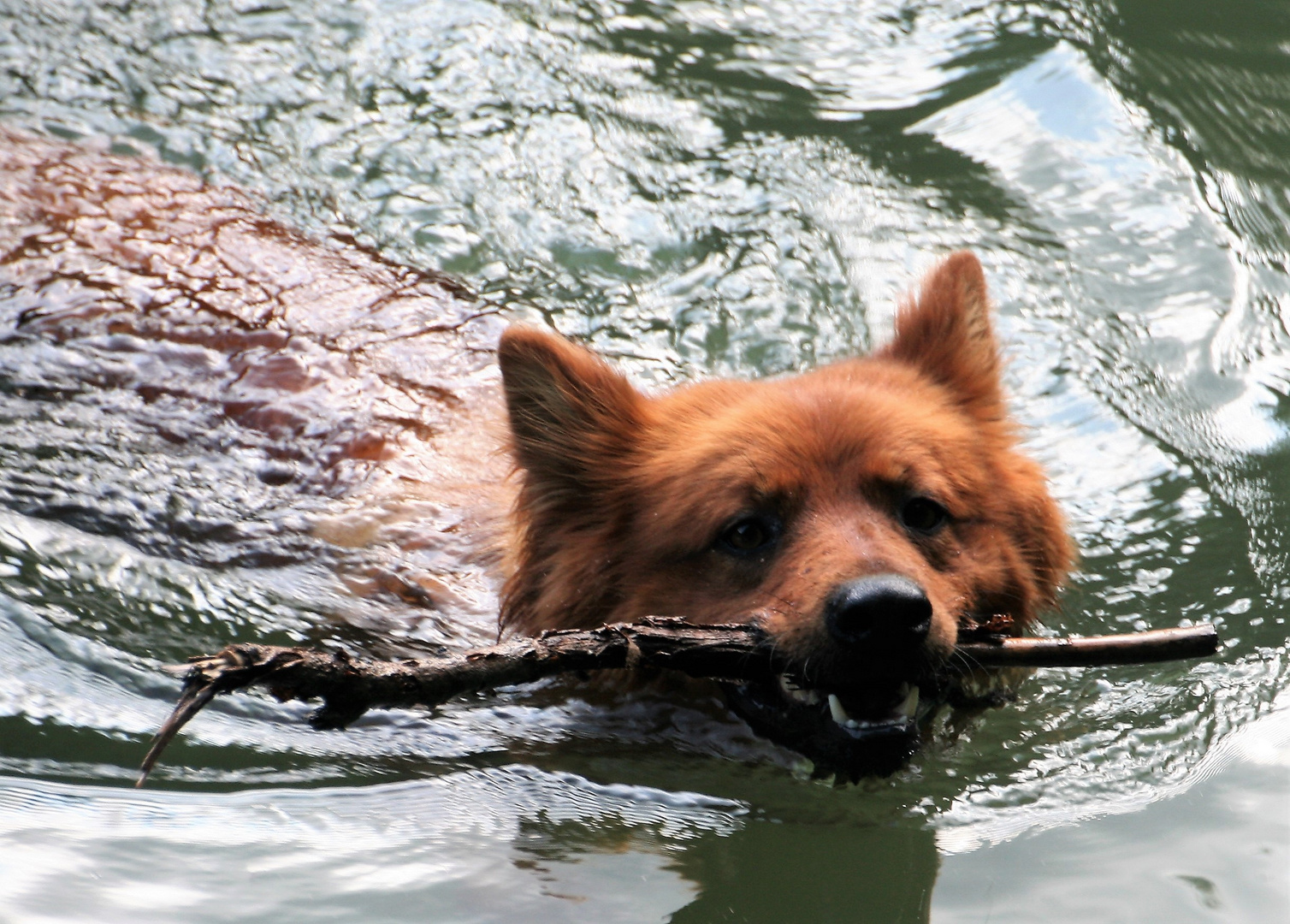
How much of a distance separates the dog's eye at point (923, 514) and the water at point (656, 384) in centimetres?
74

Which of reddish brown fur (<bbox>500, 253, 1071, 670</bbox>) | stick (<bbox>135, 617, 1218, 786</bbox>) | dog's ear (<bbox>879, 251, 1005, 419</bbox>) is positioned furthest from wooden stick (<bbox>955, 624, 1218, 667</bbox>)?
dog's ear (<bbox>879, 251, 1005, 419</bbox>)

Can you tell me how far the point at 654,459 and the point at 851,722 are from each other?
1.08 meters

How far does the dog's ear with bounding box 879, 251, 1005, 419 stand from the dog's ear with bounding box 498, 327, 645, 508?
42.0 inches

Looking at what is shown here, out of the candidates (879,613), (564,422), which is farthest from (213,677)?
(564,422)

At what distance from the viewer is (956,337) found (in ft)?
14.9

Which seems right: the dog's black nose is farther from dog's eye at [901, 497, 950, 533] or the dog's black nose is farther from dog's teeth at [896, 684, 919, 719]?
dog's eye at [901, 497, 950, 533]

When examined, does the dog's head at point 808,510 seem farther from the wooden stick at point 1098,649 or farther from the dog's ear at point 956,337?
the wooden stick at point 1098,649

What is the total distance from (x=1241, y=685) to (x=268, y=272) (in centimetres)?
414

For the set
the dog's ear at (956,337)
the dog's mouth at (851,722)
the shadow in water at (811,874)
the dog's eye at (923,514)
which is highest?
the dog's ear at (956,337)

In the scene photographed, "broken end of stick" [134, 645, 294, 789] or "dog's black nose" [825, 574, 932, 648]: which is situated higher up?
"dog's black nose" [825, 574, 932, 648]

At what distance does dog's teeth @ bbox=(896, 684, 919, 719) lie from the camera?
11.4ft

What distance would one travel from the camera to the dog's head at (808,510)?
3357mm

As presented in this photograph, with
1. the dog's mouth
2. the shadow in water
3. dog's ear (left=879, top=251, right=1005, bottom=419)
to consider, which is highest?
dog's ear (left=879, top=251, right=1005, bottom=419)

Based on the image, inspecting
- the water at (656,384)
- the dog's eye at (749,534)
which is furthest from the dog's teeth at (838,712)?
the dog's eye at (749,534)
